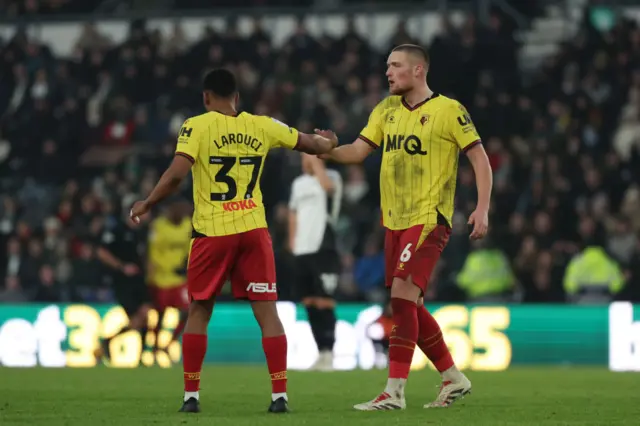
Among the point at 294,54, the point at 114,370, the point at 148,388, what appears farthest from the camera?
the point at 294,54

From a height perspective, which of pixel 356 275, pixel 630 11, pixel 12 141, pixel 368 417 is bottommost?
pixel 368 417

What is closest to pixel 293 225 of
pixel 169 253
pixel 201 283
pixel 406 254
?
pixel 169 253

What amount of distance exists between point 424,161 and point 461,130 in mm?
309

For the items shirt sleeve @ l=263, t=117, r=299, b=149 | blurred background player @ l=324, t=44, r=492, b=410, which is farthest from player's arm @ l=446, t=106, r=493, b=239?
shirt sleeve @ l=263, t=117, r=299, b=149

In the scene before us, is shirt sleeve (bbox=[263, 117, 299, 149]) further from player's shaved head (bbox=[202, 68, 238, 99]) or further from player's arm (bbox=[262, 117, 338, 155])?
player's shaved head (bbox=[202, 68, 238, 99])

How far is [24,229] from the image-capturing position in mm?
21906

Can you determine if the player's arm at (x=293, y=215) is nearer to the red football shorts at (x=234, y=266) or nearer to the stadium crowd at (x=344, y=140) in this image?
the stadium crowd at (x=344, y=140)

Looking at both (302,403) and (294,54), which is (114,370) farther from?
(294,54)

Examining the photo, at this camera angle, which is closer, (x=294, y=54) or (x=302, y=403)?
(x=302, y=403)

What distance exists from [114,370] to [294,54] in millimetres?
9297

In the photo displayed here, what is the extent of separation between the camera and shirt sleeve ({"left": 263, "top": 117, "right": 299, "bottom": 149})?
9211mm

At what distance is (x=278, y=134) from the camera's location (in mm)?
9234

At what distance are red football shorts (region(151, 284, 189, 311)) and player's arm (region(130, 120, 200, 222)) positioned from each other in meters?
8.77

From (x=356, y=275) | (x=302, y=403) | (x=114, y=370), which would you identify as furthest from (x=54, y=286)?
(x=302, y=403)
